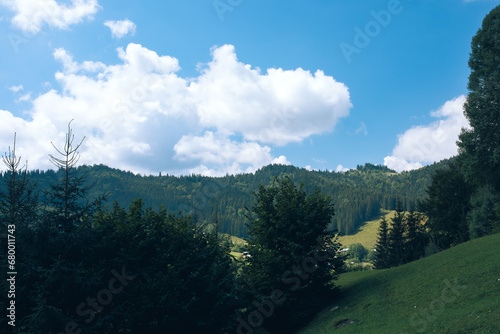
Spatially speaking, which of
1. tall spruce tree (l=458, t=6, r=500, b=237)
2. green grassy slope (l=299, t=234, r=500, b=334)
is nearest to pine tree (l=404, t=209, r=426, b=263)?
tall spruce tree (l=458, t=6, r=500, b=237)

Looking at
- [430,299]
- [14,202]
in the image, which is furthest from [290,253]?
[14,202]

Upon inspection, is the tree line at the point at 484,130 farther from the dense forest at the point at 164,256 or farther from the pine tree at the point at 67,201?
the pine tree at the point at 67,201

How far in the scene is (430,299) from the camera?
2347 centimetres

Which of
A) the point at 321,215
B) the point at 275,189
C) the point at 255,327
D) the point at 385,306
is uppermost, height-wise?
the point at 275,189

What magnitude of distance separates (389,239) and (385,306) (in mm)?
71367

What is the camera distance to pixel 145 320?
2234cm

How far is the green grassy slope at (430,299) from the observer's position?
1808 cm

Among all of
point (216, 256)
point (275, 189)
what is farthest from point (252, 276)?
point (275, 189)

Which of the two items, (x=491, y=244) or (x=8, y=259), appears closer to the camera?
(x=8, y=259)

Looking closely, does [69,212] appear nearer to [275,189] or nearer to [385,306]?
[275,189]

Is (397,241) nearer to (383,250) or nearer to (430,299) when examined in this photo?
(383,250)

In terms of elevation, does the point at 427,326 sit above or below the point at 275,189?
below

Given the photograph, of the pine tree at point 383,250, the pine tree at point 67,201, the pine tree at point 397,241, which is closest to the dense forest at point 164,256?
the pine tree at point 67,201

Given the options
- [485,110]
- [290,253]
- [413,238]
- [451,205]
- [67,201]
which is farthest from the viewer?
[413,238]
